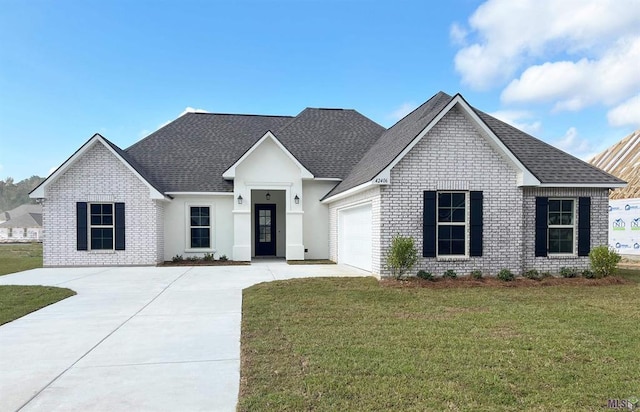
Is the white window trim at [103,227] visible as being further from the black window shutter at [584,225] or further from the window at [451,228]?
the black window shutter at [584,225]

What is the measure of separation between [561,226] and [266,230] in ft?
39.5

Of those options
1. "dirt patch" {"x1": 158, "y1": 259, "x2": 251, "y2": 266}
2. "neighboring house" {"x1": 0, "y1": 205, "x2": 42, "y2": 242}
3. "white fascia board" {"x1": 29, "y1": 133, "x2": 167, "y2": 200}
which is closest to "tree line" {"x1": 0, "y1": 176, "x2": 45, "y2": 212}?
"neighboring house" {"x1": 0, "y1": 205, "x2": 42, "y2": 242}

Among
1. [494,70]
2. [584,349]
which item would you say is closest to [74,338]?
[584,349]

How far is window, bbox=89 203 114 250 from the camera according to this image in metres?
15.4

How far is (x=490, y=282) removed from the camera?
10867 millimetres

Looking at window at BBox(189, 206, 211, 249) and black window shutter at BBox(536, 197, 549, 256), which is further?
window at BBox(189, 206, 211, 249)

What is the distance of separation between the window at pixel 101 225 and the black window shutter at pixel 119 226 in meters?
0.29

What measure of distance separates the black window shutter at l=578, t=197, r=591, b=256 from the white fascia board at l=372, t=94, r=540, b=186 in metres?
1.91

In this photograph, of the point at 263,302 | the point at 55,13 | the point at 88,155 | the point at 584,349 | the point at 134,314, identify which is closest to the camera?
the point at 584,349

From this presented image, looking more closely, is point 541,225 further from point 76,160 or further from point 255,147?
point 76,160

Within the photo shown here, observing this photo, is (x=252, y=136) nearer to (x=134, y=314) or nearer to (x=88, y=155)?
(x=88, y=155)

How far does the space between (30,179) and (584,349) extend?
139603 millimetres

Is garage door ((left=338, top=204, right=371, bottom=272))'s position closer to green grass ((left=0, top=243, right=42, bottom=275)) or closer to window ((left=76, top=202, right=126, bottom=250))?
window ((left=76, top=202, right=126, bottom=250))

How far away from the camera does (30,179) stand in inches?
4582
